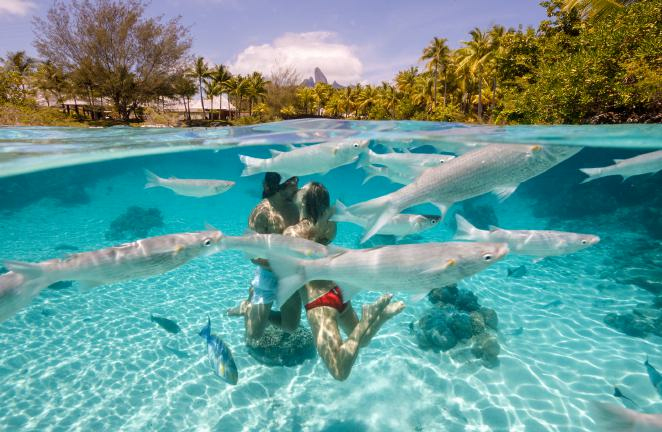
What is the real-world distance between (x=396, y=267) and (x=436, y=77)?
5560cm

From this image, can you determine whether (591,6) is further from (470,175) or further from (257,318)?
(257,318)

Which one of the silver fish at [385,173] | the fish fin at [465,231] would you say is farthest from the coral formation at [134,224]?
the fish fin at [465,231]

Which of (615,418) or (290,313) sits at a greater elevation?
(615,418)

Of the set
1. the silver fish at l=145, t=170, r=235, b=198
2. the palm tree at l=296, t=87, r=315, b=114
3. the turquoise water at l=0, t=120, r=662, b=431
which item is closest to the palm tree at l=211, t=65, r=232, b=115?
the palm tree at l=296, t=87, r=315, b=114

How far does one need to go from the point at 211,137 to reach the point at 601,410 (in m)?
13.1

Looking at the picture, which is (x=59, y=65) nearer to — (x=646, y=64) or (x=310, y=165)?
(x=310, y=165)

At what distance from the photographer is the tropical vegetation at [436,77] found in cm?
1370

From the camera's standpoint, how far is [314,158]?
14.0 feet

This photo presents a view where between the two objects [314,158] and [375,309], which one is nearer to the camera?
[375,309]

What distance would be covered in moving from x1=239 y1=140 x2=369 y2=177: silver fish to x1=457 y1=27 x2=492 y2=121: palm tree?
38.6 m

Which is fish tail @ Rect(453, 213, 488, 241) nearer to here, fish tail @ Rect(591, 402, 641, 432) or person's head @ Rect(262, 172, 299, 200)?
fish tail @ Rect(591, 402, 641, 432)

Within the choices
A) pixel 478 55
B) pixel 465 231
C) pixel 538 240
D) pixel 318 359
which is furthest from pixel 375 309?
pixel 478 55

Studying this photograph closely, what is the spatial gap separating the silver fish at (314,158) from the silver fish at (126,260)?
169 centimetres

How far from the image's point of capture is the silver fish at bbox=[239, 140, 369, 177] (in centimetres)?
420
